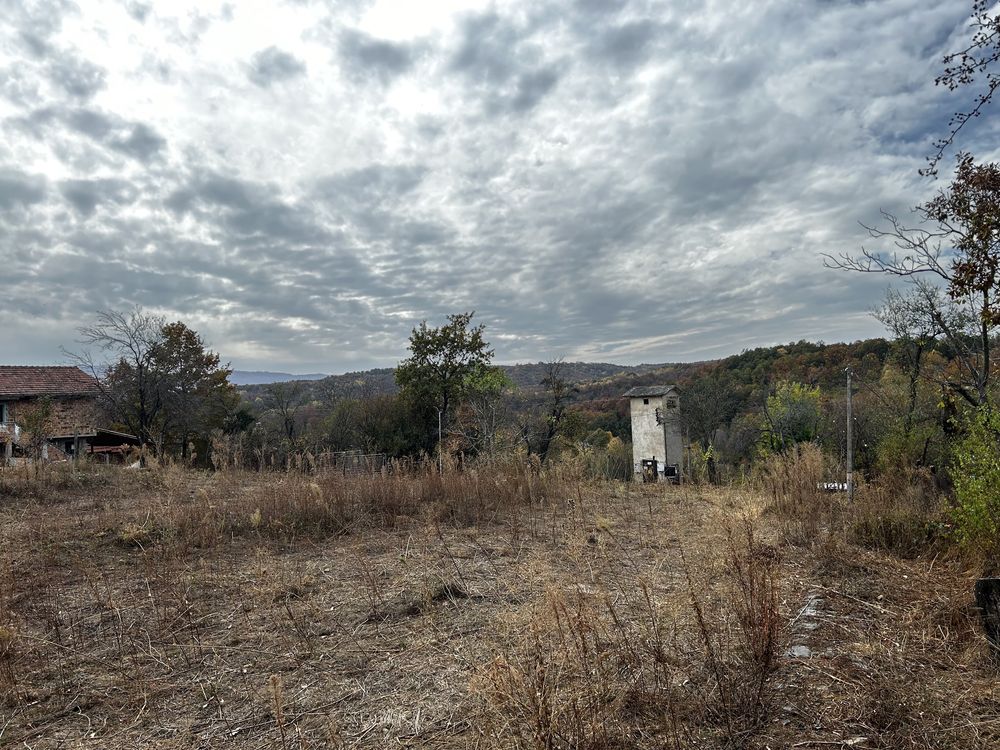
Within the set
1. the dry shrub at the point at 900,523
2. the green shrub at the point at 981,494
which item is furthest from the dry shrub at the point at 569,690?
the dry shrub at the point at 900,523

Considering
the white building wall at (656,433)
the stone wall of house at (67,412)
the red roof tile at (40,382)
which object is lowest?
the white building wall at (656,433)

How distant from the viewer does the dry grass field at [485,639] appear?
2.23 meters

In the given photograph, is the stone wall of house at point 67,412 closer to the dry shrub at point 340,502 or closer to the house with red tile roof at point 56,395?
the house with red tile roof at point 56,395

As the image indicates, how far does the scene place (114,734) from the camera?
249 centimetres

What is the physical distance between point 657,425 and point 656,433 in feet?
1.47

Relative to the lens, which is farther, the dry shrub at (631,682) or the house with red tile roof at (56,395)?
the house with red tile roof at (56,395)

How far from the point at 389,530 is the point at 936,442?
1261cm

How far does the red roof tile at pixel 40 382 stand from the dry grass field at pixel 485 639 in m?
22.4

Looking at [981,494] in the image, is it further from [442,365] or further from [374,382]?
[374,382]

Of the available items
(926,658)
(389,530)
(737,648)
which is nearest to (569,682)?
(737,648)

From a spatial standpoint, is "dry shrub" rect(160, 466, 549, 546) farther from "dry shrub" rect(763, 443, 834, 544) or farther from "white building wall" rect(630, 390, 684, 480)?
"white building wall" rect(630, 390, 684, 480)

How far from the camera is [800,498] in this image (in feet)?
20.6

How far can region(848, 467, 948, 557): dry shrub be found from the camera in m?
4.81

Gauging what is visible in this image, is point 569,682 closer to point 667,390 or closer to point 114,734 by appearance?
point 114,734
